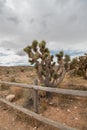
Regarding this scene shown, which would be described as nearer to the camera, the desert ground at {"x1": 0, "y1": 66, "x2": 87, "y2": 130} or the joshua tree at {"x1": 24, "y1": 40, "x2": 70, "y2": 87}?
the desert ground at {"x1": 0, "y1": 66, "x2": 87, "y2": 130}

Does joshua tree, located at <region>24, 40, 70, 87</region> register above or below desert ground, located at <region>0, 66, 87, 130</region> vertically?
above

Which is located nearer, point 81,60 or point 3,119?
point 3,119

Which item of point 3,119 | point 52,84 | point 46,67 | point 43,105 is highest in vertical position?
point 46,67

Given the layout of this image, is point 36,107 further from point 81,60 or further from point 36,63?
point 81,60

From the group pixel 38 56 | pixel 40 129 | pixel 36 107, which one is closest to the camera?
pixel 40 129

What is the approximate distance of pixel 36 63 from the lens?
9.14m

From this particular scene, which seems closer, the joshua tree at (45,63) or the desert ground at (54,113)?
the desert ground at (54,113)

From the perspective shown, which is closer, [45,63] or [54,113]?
[54,113]

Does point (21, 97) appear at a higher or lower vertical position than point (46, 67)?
lower

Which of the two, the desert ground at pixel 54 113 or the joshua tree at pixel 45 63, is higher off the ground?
the joshua tree at pixel 45 63

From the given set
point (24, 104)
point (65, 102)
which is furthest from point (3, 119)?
point (65, 102)

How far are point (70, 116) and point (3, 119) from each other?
Result: 2.70 meters

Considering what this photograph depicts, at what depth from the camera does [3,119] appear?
765cm

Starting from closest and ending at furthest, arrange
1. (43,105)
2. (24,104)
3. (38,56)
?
(43,105)
(24,104)
(38,56)
